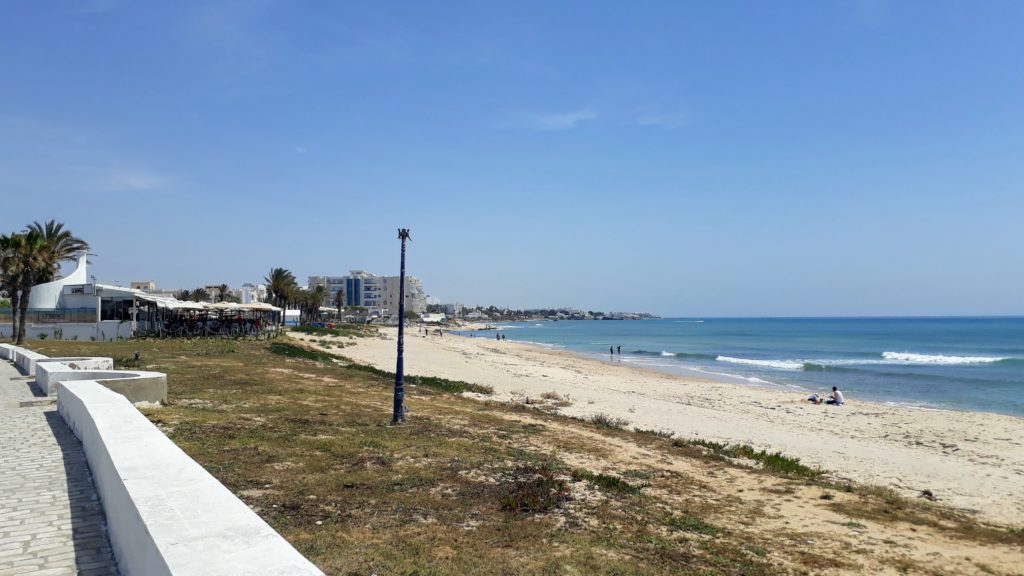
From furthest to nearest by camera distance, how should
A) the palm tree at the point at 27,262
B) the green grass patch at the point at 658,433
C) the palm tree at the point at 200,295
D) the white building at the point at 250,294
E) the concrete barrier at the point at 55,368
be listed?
1. the white building at the point at 250,294
2. the palm tree at the point at 200,295
3. the palm tree at the point at 27,262
4. the green grass patch at the point at 658,433
5. the concrete barrier at the point at 55,368

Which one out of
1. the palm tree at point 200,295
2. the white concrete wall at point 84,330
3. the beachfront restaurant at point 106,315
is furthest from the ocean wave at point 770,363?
the palm tree at point 200,295

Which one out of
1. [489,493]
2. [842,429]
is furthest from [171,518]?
[842,429]

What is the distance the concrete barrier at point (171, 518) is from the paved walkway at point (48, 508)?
0.16 meters

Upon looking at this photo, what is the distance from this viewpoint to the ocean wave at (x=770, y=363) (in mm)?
50266

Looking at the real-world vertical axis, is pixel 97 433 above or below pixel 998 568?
above

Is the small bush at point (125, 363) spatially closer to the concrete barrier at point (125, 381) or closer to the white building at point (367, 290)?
the concrete barrier at point (125, 381)

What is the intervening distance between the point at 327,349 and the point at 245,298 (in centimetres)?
5938

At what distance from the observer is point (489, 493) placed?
27.7 feet

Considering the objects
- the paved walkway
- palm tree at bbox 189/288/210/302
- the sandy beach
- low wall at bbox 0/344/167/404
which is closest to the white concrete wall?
the sandy beach

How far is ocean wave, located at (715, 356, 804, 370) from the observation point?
50266 mm

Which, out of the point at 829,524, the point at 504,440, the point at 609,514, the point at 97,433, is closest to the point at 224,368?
the point at 504,440

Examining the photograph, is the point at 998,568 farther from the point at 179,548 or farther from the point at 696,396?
the point at 696,396

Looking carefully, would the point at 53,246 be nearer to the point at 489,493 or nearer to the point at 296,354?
the point at 296,354

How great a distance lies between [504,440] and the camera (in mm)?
12875
